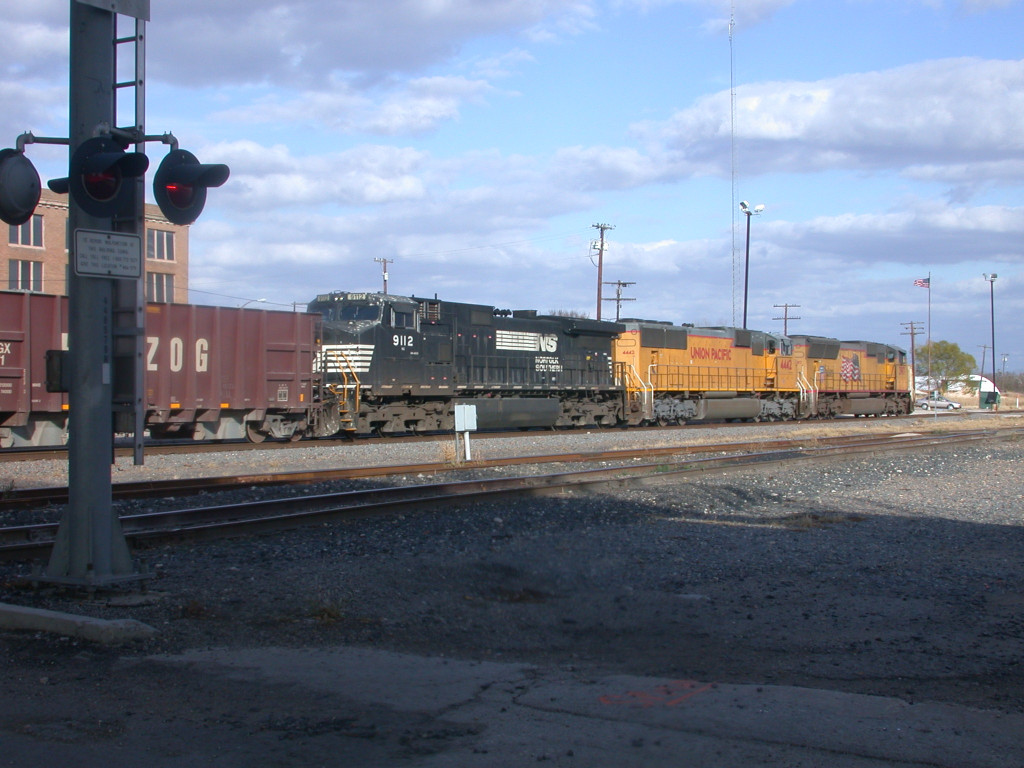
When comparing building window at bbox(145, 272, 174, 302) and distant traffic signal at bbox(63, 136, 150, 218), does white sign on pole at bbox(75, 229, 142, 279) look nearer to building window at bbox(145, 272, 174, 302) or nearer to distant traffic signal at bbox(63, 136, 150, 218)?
distant traffic signal at bbox(63, 136, 150, 218)

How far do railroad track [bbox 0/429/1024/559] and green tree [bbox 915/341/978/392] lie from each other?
90.2 meters

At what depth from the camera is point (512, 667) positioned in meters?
5.19

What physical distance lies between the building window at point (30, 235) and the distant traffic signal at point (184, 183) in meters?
50.2

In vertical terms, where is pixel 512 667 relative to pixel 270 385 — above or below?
below

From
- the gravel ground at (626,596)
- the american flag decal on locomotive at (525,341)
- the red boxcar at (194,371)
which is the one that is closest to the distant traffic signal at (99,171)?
the gravel ground at (626,596)

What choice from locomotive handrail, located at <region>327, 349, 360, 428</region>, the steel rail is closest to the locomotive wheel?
locomotive handrail, located at <region>327, 349, 360, 428</region>

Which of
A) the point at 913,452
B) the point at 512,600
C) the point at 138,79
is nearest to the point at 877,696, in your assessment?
the point at 512,600

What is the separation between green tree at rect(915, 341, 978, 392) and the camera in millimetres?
97000

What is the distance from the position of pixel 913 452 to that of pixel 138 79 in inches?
772

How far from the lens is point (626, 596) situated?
6.95m

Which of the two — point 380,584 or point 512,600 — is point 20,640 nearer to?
point 380,584

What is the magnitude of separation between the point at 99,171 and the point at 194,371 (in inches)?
525

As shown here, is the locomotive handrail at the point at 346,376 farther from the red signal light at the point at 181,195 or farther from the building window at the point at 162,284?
the building window at the point at 162,284

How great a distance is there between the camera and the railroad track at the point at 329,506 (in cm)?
864
